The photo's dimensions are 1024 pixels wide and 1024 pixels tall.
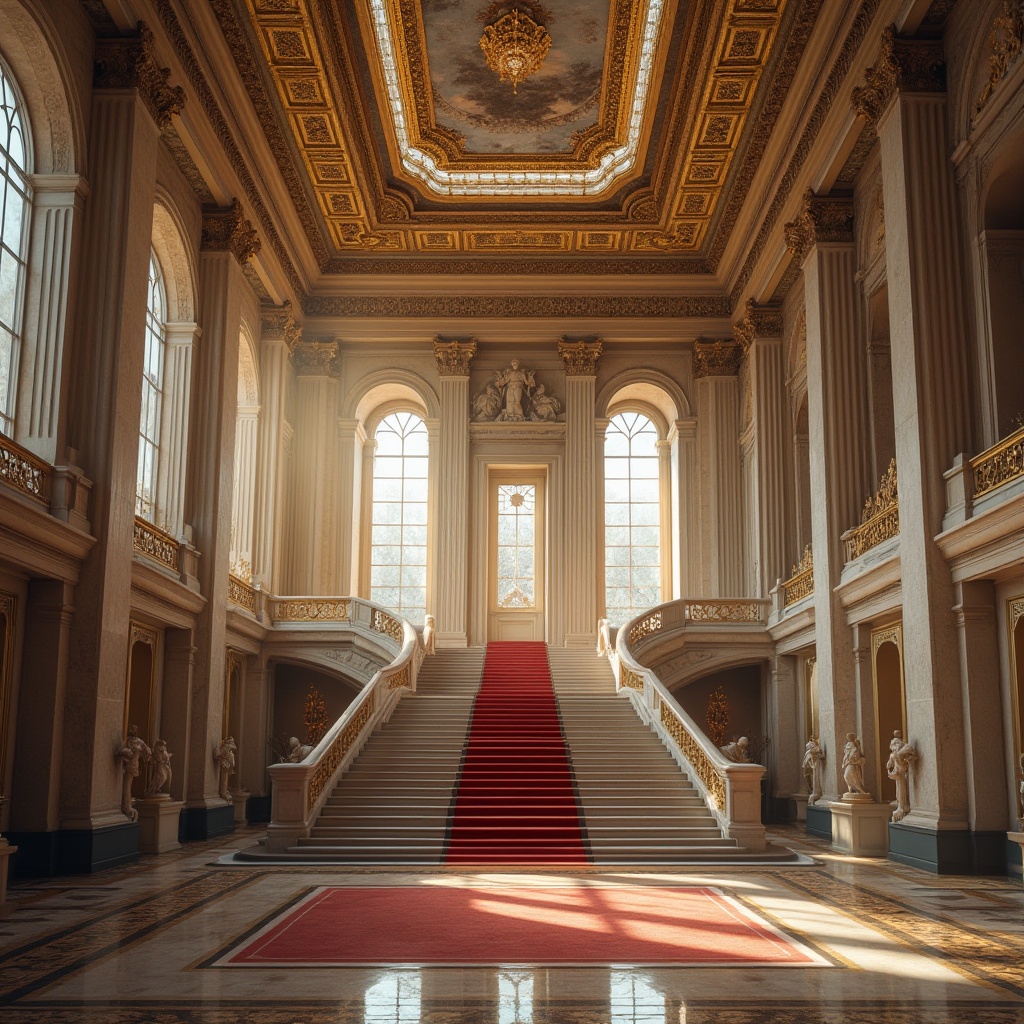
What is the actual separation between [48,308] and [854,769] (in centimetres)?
1055

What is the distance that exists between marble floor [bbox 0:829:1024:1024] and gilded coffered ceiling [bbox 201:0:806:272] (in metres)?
11.0

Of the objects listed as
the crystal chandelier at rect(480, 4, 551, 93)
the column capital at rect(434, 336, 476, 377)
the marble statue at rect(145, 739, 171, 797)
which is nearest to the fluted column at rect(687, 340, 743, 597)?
the column capital at rect(434, 336, 476, 377)

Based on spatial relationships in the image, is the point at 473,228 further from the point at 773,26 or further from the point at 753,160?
the point at 773,26

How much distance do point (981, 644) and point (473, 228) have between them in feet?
43.2

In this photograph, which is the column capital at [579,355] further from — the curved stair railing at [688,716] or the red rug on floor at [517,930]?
the red rug on floor at [517,930]

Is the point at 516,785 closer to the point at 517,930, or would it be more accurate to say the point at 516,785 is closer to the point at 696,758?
the point at 696,758

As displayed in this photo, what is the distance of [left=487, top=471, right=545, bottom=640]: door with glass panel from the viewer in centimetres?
2305

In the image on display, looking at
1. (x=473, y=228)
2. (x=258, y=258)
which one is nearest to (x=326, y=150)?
(x=258, y=258)

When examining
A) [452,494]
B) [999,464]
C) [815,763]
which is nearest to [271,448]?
[452,494]

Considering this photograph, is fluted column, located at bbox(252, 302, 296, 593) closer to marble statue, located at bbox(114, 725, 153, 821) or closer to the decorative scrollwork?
marble statue, located at bbox(114, 725, 153, 821)

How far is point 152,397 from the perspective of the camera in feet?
52.6

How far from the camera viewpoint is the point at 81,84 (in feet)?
41.4

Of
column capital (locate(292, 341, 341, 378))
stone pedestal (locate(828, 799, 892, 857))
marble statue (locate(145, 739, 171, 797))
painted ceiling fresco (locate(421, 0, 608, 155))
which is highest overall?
painted ceiling fresco (locate(421, 0, 608, 155))

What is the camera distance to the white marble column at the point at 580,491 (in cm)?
2197
